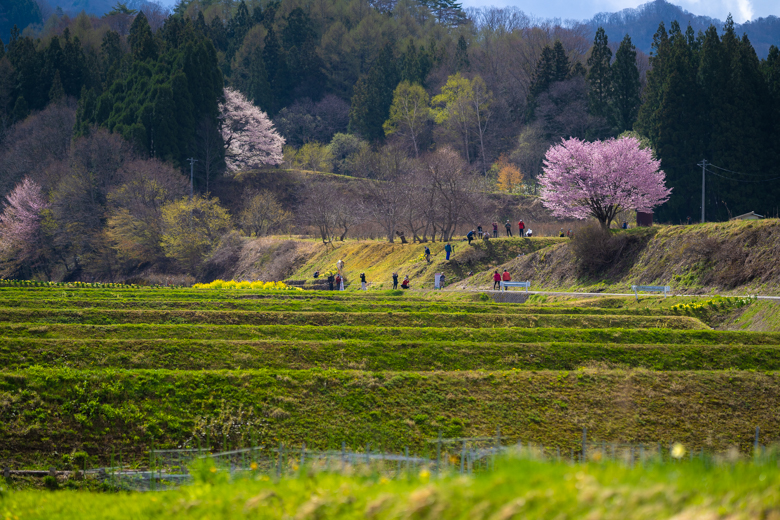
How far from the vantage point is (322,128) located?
365ft

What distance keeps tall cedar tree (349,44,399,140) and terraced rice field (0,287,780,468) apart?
84.0 meters

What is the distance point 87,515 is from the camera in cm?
714

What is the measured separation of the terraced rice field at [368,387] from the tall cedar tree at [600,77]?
2356 inches

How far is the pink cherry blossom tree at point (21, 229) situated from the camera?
6919 cm

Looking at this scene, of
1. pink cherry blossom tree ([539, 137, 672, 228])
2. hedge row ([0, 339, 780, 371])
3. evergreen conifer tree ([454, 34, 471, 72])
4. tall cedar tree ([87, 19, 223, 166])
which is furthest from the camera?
evergreen conifer tree ([454, 34, 471, 72])

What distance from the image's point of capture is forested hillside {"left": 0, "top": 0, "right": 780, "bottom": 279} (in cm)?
5697

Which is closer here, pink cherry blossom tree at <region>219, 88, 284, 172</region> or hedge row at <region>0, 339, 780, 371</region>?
hedge row at <region>0, 339, 780, 371</region>

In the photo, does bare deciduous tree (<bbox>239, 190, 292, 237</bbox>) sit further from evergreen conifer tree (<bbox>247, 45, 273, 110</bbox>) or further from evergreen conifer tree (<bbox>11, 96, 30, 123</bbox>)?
evergreen conifer tree (<bbox>11, 96, 30, 123</bbox>)

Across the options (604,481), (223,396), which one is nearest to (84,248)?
(223,396)

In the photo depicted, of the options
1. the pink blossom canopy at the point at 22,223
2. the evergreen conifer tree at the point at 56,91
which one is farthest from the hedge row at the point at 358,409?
Result: the evergreen conifer tree at the point at 56,91

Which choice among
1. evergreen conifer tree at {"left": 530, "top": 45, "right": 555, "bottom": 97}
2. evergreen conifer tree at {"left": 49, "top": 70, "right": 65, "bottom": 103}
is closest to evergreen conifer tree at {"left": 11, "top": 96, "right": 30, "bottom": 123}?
evergreen conifer tree at {"left": 49, "top": 70, "right": 65, "bottom": 103}

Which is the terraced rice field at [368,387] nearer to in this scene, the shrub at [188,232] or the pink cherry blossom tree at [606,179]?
the pink cherry blossom tree at [606,179]

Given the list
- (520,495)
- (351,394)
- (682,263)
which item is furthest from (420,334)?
(682,263)

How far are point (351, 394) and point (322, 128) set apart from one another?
100 meters
